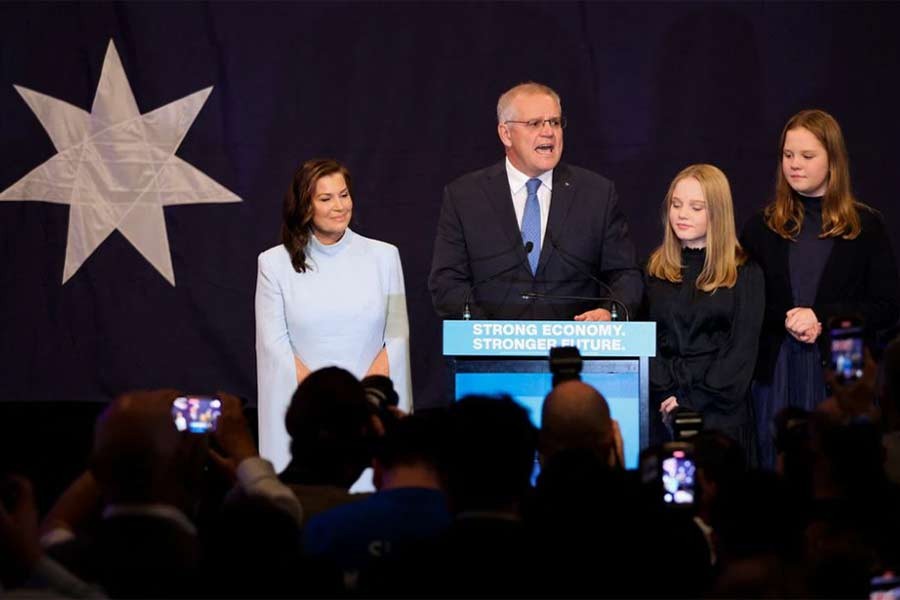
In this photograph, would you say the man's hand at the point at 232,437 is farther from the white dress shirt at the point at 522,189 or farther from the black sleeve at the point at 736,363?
the white dress shirt at the point at 522,189

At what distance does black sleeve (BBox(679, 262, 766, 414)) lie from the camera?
15.6 ft

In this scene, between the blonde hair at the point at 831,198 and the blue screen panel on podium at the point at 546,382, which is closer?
the blue screen panel on podium at the point at 546,382

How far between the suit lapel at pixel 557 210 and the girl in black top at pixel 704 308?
1.23 feet

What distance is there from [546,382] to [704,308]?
775 millimetres

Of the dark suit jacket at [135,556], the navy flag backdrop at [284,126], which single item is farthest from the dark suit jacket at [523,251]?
the dark suit jacket at [135,556]

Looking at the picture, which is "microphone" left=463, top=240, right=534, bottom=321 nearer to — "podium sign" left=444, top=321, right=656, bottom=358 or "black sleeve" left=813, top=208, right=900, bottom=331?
"podium sign" left=444, top=321, right=656, bottom=358

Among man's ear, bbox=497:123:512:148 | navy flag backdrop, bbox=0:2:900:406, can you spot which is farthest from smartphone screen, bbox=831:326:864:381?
navy flag backdrop, bbox=0:2:900:406

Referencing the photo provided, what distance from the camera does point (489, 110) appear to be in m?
6.61

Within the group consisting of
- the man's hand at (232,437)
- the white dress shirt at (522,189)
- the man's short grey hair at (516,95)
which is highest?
the man's short grey hair at (516,95)

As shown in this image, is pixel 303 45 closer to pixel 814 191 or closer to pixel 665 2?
pixel 665 2

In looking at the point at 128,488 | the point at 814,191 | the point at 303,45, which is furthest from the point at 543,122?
the point at 128,488

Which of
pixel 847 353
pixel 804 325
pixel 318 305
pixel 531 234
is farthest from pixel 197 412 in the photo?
pixel 804 325

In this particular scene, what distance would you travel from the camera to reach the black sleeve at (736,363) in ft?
15.6

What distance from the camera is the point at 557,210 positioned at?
202 inches
